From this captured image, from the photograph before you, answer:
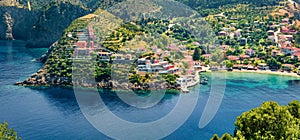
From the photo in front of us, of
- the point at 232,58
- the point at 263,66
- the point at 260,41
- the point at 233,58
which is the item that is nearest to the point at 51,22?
the point at 232,58

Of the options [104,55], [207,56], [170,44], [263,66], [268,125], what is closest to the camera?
[268,125]

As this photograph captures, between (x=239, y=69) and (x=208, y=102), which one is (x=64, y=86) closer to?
(x=208, y=102)

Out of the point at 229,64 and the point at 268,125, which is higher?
the point at 229,64

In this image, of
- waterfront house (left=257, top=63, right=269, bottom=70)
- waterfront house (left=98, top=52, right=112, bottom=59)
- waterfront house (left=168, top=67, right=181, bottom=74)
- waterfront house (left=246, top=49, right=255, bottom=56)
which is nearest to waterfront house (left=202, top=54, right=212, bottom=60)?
waterfront house (left=246, top=49, right=255, bottom=56)

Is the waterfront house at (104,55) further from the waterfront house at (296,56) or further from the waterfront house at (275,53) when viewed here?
the waterfront house at (296,56)

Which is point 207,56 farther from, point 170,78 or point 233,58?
point 170,78

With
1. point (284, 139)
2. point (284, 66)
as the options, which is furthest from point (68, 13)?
point (284, 139)
